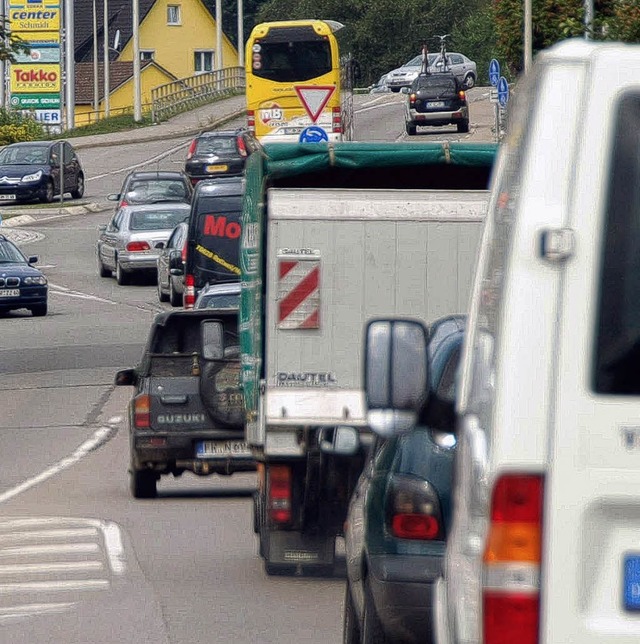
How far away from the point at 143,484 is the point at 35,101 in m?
54.9

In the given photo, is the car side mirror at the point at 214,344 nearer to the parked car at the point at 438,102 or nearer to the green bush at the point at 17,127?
the parked car at the point at 438,102

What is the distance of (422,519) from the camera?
6.29m

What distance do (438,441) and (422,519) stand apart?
28 centimetres

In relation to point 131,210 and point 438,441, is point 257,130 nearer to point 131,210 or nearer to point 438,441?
point 131,210

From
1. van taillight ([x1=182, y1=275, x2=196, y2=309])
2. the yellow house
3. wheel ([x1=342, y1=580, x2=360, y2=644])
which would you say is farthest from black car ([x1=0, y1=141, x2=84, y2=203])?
the yellow house

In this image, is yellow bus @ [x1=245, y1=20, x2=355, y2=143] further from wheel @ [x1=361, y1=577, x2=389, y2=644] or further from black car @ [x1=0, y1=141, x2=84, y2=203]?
wheel @ [x1=361, y1=577, x2=389, y2=644]

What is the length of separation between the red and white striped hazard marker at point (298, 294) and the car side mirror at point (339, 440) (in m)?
0.62

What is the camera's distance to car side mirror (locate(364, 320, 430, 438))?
4598 millimetres

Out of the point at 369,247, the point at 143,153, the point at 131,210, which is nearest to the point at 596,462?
the point at 369,247

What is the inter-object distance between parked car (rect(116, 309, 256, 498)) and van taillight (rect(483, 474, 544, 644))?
31.1ft

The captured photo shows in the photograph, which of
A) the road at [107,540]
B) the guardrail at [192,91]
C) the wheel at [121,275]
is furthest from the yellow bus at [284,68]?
the guardrail at [192,91]

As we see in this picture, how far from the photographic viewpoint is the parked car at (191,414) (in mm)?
13539

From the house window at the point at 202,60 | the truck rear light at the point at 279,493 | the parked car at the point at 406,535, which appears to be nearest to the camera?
the parked car at the point at 406,535

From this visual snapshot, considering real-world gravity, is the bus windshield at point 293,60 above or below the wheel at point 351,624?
above
